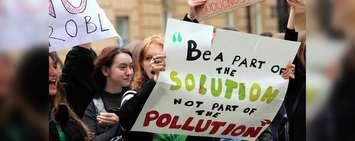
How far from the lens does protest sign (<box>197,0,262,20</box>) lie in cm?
313

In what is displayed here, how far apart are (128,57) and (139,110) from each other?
72 centimetres

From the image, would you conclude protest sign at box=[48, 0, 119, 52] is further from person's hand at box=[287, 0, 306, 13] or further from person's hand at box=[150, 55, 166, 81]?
person's hand at box=[287, 0, 306, 13]

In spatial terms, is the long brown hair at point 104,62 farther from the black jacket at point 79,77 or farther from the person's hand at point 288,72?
the person's hand at point 288,72

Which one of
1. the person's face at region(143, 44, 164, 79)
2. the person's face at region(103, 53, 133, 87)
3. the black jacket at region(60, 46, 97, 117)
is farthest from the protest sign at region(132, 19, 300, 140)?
the black jacket at region(60, 46, 97, 117)

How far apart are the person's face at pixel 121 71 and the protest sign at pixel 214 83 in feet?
2.18

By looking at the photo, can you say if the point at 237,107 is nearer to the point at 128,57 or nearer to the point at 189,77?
the point at 189,77

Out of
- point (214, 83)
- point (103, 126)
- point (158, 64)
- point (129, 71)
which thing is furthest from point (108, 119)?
point (129, 71)

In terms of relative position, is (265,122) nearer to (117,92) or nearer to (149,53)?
(149,53)

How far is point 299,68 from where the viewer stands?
9.77ft

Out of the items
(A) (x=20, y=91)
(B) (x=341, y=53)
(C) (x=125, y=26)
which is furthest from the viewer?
(C) (x=125, y=26)

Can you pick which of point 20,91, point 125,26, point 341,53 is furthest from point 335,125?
point 125,26

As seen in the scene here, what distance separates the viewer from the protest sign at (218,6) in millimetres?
3135

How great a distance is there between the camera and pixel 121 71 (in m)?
3.35

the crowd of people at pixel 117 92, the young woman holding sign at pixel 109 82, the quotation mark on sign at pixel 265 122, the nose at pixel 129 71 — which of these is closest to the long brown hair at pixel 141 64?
the crowd of people at pixel 117 92
